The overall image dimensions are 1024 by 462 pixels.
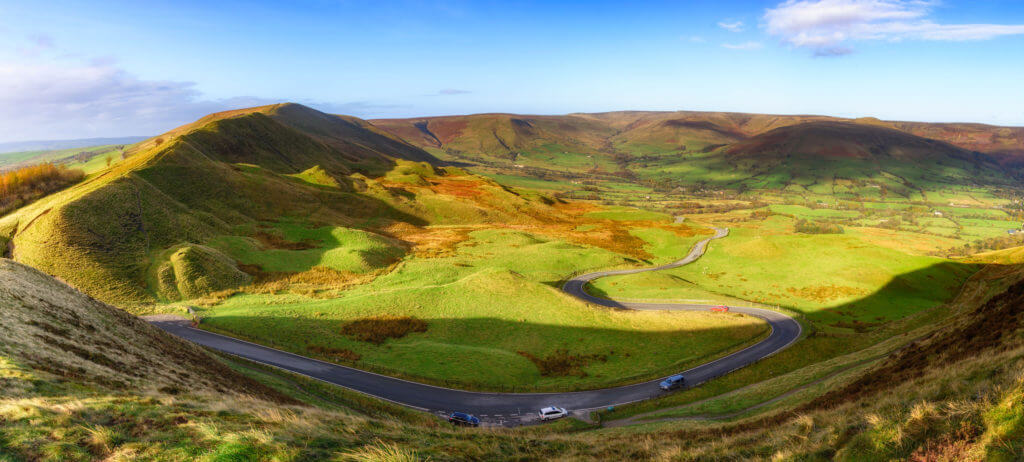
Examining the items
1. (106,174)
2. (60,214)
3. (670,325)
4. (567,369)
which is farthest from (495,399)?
(106,174)

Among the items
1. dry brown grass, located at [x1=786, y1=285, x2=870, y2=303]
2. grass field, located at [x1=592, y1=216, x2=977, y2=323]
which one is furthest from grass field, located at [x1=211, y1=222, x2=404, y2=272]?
dry brown grass, located at [x1=786, y1=285, x2=870, y2=303]

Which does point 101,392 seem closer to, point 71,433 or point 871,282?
point 71,433

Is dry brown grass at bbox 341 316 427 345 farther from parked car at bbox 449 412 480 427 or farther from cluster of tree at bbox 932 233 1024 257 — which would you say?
cluster of tree at bbox 932 233 1024 257

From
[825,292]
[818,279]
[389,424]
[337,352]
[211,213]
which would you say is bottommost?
[825,292]

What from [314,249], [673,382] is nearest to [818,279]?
[673,382]

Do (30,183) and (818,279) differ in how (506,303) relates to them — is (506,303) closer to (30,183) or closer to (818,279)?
(818,279)

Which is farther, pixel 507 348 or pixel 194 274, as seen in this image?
pixel 194 274
